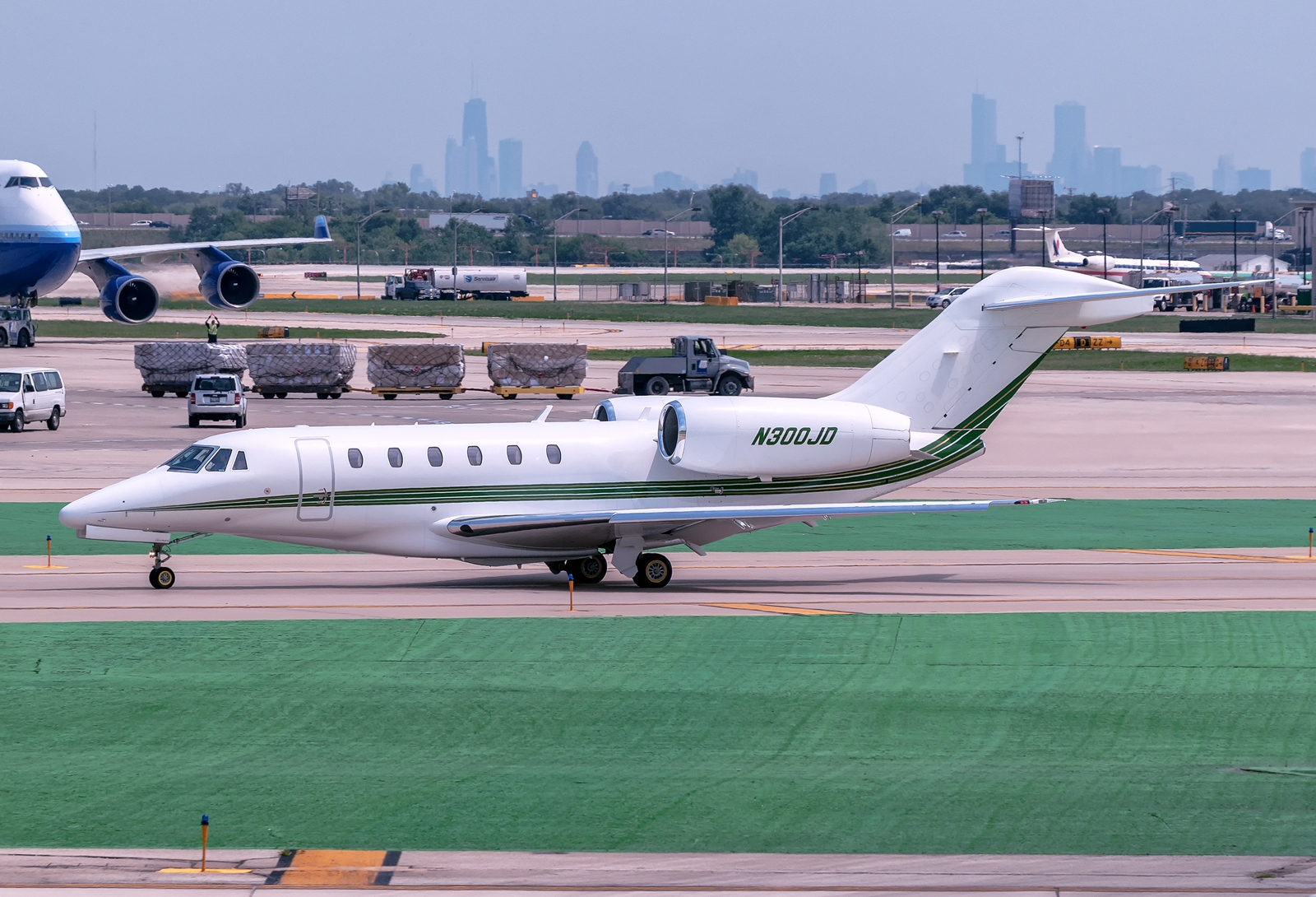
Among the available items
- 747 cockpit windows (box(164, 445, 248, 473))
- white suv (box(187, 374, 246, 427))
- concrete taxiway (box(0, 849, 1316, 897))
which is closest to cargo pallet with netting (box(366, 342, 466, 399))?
white suv (box(187, 374, 246, 427))

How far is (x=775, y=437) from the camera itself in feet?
96.2

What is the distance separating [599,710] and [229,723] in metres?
4.34

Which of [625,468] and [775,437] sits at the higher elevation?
[775,437]

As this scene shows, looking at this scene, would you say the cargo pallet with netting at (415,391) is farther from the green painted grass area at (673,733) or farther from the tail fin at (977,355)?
the green painted grass area at (673,733)

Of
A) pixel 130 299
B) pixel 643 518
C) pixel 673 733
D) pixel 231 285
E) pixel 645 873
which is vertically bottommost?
pixel 673 733

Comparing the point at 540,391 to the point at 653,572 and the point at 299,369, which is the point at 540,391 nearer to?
the point at 299,369

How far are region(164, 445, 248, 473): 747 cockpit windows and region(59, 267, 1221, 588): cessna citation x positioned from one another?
31mm

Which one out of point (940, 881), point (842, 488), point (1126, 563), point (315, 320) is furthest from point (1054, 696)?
point (315, 320)

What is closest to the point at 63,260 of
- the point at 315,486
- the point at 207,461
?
the point at 207,461

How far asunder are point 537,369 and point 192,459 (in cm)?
4540

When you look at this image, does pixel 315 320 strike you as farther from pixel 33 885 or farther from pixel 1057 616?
pixel 33 885

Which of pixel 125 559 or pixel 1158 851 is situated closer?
pixel 1158 851

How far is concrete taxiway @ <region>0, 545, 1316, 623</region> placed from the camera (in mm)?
27078

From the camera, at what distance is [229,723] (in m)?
19.6
